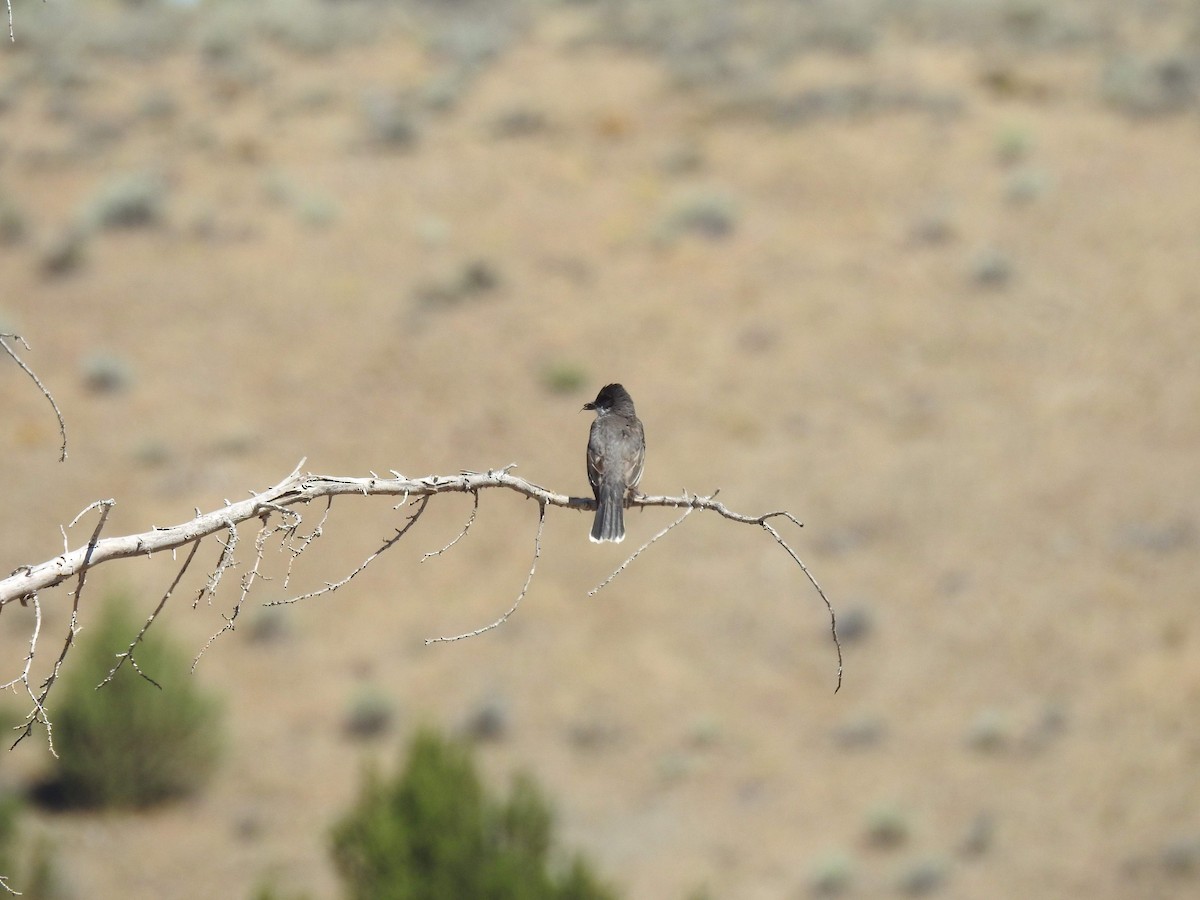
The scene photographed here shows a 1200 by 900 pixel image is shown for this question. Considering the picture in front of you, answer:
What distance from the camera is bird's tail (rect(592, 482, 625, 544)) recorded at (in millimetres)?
7152

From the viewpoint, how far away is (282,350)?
89.3 ft

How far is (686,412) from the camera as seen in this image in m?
25.9

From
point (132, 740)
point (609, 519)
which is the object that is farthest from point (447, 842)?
point (132, 740)

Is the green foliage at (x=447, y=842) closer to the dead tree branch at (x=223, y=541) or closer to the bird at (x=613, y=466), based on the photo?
the bird at (x=613, y=466)

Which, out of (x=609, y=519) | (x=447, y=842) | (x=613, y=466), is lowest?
(x=447, y=842)

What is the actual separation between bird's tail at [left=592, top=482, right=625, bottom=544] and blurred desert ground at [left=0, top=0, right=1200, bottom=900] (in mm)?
12009

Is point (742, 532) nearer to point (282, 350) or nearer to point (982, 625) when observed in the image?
point (982, 625)

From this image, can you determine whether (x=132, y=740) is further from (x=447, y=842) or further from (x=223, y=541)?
(x=223, y=541)

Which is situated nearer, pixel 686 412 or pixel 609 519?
pixel 609 519

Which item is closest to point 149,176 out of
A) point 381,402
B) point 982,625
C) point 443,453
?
point 381,402

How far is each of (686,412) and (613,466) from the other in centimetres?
1841

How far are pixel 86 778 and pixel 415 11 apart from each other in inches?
1146

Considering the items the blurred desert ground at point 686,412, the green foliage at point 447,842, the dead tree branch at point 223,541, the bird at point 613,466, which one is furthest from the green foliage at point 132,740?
the dead tree branch at point 223,541

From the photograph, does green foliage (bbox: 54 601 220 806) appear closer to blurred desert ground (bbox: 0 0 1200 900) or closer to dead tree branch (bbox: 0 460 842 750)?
blurred desert ground (bbox: 0 0 1200 900)
